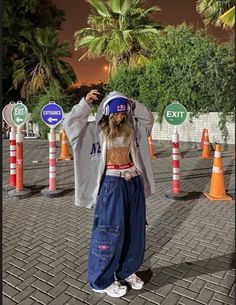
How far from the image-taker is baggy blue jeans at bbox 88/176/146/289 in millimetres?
2959

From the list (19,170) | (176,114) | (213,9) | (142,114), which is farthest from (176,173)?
(213,9)

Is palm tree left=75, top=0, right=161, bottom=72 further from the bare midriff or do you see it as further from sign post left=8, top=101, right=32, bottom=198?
the bare midriff

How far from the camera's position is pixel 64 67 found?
2509 cm

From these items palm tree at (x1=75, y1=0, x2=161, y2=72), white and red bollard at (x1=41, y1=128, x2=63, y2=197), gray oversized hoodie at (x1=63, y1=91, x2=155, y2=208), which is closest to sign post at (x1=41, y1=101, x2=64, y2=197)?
white and red bollard at (x1=41, y1=128, x2=63, y2=197)

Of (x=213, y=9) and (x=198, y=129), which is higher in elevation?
(x=213, y=9)

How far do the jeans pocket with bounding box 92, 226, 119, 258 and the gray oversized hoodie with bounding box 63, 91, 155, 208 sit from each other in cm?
33

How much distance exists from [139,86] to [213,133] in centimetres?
494

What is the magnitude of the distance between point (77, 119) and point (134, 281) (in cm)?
160

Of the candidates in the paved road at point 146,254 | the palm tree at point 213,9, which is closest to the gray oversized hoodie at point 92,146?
the paved road at point 146,254

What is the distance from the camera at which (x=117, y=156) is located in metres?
3.06

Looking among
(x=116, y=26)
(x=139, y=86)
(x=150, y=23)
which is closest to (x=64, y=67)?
(x=116, y=26)

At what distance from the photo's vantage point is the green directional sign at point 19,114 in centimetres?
683

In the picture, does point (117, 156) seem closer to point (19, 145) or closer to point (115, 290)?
point (115, 290)

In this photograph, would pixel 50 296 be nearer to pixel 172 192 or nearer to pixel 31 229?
pixel 31 229
